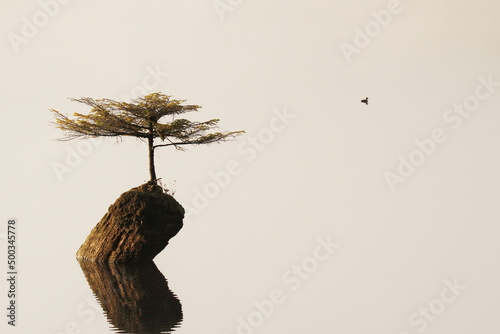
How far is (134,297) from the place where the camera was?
27.5m

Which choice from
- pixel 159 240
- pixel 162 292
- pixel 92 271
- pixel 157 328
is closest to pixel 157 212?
pixel 159 240

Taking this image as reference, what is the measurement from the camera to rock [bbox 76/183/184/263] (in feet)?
117

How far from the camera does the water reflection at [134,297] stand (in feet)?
77.7

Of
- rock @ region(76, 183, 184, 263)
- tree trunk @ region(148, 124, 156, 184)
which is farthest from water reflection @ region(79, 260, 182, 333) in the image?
tree trunk @ region(148, 124, 156, 184)

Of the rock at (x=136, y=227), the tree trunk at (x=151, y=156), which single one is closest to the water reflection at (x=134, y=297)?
the rock at (x=136, y=227)

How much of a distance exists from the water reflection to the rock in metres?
0.59

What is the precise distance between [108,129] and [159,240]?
18.4 ft

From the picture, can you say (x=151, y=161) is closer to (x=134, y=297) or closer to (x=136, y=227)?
(x=136, y=227)

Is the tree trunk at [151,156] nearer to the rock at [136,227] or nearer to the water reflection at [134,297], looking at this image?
the rock at [136,227]

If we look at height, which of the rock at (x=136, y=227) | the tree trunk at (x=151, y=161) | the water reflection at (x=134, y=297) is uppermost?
the tree trunk at (x=151, y=161)

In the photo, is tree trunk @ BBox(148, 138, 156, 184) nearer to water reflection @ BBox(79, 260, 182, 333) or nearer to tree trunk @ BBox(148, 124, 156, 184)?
tree trunk @ BBox(148, 124, 156, 184)

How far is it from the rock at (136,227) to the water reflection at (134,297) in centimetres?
59

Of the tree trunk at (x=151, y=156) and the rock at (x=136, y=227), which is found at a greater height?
the tree trunk at (x=151, y=156)

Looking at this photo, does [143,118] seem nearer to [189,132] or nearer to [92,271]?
[189,132]
